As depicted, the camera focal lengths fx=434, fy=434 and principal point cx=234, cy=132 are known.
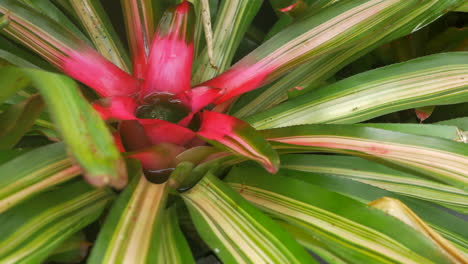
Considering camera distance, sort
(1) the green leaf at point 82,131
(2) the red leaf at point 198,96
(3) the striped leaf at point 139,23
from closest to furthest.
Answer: (1) the green leaf at point 82,131
(2) the red leaf at point 198,96
(3) the striped leaf at point 139,23

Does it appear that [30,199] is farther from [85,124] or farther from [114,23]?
[114,23]

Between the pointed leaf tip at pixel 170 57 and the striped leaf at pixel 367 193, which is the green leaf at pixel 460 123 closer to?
the striped leaf at pixel 367 193

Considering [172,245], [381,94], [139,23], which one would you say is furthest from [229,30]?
[172,245]

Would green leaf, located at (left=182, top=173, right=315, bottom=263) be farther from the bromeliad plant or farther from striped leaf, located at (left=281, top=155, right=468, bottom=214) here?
striped leaf, located at (left=281, top=155, right=468, bottom=214)

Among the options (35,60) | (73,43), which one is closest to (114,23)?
(35,60)

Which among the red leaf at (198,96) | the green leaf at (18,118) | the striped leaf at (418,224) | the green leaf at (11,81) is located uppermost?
the red leaf at (198,96)

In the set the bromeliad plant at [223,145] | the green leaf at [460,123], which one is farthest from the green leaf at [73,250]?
the green leaf at [460,123]

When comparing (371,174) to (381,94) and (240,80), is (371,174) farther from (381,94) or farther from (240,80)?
(240,80)

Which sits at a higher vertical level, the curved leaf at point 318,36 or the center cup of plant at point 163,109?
the curved leaf at point 318,36
